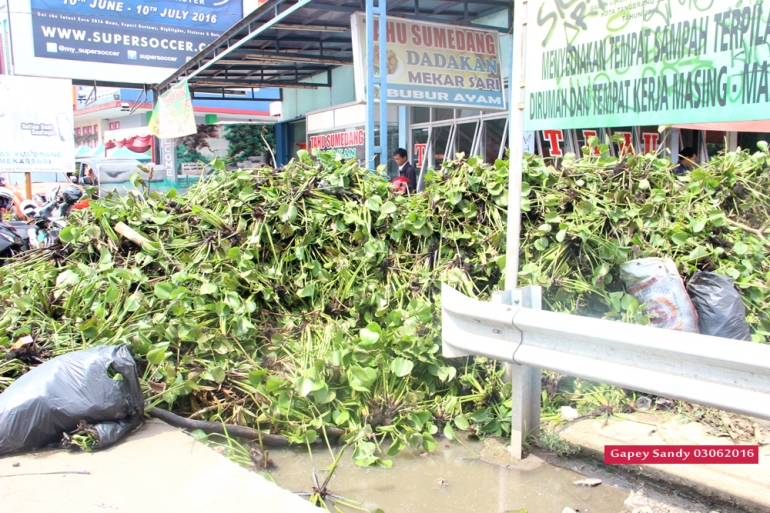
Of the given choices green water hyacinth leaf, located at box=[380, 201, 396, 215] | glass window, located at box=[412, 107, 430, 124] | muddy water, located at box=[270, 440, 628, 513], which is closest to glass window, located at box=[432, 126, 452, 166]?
glass window, located at box=[412, 107, 430, 124]

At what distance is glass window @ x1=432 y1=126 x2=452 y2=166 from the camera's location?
1175 cm

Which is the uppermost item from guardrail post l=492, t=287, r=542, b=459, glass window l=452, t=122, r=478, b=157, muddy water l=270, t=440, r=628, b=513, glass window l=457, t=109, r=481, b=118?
glass window l=457, t=109, r=481, b=118

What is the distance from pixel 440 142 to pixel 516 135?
29.8 ft

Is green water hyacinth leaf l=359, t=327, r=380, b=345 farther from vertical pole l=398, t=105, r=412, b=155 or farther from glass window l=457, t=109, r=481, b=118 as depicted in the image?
vertical pole l=398, t=105, r=412, b=155

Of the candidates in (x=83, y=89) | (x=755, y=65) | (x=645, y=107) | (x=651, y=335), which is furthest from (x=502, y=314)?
(x=83, y=89)

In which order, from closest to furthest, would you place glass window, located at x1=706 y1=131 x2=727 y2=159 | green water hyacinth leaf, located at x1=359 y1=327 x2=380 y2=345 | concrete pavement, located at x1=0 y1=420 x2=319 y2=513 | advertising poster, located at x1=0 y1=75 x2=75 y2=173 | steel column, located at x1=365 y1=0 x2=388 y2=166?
1. concrete pavement, located at x1=0 y1=420 x2=319 y2=513
2. green water hyacinth leaf, located at x1=359 y1=327 x2=380 y2=345
3. steel column, located at x1=365 y1=0 x2=388 y2=166
4. glass window, located at x1=706 y1=131 x2=727 y2=159
5. advertising poster, located at x1=0 y1=75 x2=75 y2=173

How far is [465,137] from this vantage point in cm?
1123

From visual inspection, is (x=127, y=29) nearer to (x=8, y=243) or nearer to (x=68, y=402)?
(x=8, y=243)

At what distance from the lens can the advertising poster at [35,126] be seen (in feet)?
41.6

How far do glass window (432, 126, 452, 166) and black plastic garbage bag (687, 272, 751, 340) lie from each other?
8331 mm

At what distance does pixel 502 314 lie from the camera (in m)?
2.80

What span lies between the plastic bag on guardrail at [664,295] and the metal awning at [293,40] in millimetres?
5355

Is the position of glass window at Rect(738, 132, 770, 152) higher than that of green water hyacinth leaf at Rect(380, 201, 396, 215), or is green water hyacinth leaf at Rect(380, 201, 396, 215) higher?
glass window at Rect(738, 132, 770, 152)

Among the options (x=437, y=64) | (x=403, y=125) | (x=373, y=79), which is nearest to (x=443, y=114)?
(x=403, y=125)
